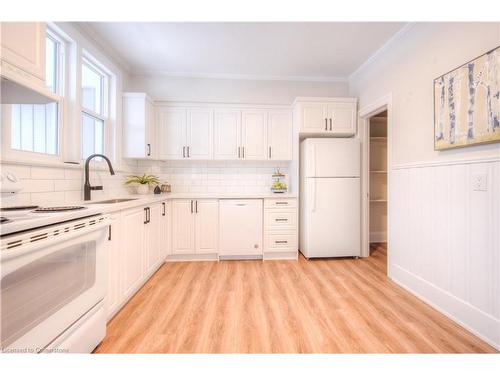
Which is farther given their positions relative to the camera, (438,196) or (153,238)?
(153,238)

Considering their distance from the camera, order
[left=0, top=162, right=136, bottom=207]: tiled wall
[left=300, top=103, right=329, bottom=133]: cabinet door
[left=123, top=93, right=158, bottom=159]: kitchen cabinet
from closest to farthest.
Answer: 1. [left=0, top=162, right=136, bottom=207]: tiled wall
2. [left=123, top=93, right=158, bottom=159]: kitchen cabinet
3. [left=300, top=103, right=329, bottom=133]: cabinet door

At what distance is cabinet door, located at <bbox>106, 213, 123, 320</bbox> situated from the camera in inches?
68.0

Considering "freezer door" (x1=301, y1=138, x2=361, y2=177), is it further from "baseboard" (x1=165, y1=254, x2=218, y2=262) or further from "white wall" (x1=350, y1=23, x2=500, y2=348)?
"baseboard" (x1=165, y1=254, x2=218, y2=262)

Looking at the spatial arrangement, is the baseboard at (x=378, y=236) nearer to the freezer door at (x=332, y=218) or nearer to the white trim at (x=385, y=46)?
the freezer door at (x=332, y=218)

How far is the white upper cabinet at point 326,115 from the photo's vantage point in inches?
130

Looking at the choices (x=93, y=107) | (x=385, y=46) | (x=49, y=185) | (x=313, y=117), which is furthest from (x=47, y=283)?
(x=385, y=46)

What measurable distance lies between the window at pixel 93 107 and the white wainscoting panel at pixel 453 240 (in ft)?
11.1

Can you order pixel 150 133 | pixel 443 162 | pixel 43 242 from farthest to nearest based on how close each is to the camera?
pixel 150 133 < pixel 443 162 < pixel 43 242

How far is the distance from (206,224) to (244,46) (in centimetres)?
230

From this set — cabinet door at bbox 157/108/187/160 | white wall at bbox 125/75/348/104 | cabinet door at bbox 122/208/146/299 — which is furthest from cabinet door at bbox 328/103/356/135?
cabinet door at bbox 122/208/146/299

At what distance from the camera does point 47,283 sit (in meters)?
1.09

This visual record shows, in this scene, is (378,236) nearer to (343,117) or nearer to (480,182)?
(343,117)

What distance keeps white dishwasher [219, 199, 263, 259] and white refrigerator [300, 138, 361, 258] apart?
69cm
